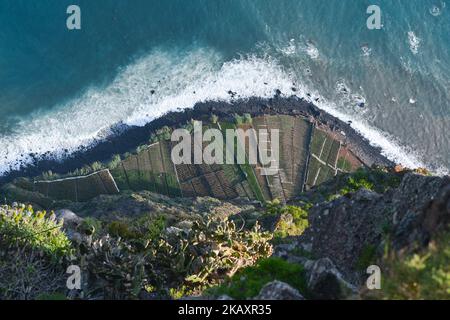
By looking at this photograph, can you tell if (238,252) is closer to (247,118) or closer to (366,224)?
(366,224)

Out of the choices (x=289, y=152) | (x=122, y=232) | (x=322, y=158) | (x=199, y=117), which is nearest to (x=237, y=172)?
(x=289, y=152)

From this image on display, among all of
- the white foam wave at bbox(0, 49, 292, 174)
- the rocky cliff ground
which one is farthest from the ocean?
the rocky cliff ground

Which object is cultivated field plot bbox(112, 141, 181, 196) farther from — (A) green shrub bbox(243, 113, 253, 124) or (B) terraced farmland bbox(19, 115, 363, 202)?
(A) green shrub bbox(243, 113, 253, 124)

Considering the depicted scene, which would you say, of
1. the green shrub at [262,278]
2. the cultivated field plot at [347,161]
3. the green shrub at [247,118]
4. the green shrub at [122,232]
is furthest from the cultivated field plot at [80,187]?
the green shrub at [262,278]

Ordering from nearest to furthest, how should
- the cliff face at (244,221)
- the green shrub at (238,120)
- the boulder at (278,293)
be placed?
1. the boulder at (278,293)
2. the cliff face at (244,221)
3. the green shrub at (238,120)

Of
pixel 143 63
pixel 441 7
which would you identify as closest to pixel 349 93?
pixel 441 7

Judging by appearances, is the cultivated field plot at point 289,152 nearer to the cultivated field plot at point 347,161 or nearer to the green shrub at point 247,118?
the green shrub at point 247,118
